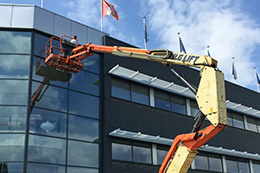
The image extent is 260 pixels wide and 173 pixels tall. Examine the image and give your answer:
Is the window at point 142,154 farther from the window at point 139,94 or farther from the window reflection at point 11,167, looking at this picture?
the window reflection at point 11,167

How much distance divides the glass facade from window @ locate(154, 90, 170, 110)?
5.64 meters

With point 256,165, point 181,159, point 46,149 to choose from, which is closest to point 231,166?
point 256,165

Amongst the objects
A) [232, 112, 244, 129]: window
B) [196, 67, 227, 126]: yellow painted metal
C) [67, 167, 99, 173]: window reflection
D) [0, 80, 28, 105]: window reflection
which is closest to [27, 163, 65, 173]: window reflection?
[67, 167, 99, 173]: window reflection

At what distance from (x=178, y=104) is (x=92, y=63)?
8.26m

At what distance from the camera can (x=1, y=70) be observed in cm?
1981

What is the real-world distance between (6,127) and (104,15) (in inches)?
420

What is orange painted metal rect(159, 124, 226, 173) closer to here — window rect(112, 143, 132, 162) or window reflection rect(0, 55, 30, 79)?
window rect(112, 143, 132, 162)

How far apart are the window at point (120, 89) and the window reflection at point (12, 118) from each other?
6481mm

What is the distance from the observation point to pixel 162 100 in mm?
26688

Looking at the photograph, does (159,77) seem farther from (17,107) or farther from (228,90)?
(17,107)

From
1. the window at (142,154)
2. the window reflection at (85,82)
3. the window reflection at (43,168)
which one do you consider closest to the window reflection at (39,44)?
the window reflection at (85,82)

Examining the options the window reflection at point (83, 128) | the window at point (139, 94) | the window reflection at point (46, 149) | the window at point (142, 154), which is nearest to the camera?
the window reflection at point (46, 149)

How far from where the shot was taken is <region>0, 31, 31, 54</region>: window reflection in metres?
20.4

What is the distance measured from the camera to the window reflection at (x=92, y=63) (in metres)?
22.6
